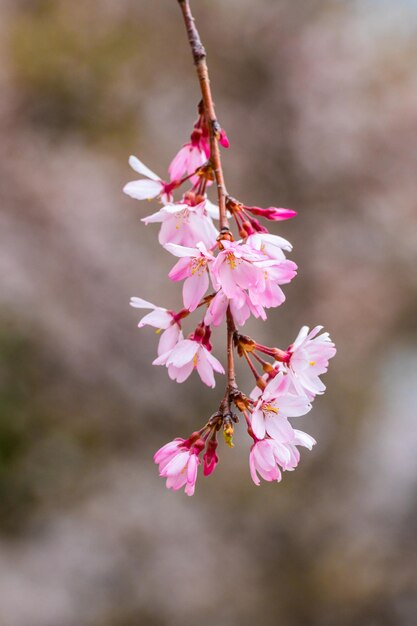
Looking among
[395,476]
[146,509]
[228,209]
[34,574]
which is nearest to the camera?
[228,209]

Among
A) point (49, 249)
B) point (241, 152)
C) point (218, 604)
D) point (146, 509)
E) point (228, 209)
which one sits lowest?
point (228, 209)

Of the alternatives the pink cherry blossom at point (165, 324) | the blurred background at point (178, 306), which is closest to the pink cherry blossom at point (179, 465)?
the pink cherry blossom at point (165, 324)

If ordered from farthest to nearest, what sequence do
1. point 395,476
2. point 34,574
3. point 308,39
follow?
point 308,39
point 395,476
point 34,574

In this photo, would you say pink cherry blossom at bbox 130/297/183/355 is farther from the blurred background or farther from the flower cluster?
the blurred background

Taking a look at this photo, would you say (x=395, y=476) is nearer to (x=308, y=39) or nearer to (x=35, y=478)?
(x=35, y=478)

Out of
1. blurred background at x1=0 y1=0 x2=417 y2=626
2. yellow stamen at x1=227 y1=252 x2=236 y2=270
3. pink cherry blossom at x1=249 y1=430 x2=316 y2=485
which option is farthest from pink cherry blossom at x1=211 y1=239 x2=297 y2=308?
blurred background at x1=0 y1=0 x2=417 y2=626

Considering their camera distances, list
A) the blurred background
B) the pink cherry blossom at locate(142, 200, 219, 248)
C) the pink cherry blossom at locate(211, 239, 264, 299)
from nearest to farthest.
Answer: the pink cherry blossom at locate(211, 239, 264, 299)
the pink cherry blossom at locate(142, 200, 219, 248)
the blurred background

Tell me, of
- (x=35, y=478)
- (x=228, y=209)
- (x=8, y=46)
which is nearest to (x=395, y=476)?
(x=35, y=478)

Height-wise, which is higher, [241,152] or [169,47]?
[169,47]

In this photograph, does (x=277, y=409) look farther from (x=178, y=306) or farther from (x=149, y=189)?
(x=178, y=306)
